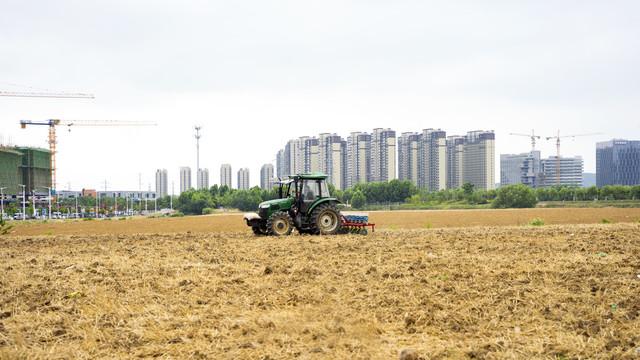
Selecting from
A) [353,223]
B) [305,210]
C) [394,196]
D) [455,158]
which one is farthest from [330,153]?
[305,210]

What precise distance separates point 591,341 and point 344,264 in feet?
18.4

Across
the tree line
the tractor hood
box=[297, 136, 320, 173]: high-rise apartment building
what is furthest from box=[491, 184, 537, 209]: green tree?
the tractor hood

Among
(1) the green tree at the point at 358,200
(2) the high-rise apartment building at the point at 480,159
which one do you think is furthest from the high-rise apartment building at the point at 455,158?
(1) the green tree at the point at 358,200

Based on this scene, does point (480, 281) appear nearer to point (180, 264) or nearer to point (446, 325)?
point (446, 325)

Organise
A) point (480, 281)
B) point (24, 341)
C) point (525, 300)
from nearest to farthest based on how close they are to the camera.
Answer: point (24, 341) < point (525, 300) < point (480, 281)

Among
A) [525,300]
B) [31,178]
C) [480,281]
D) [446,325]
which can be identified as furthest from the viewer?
[31,178]

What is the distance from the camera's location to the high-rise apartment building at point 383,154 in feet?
438

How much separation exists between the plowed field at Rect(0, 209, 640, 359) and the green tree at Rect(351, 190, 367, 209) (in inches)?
3602

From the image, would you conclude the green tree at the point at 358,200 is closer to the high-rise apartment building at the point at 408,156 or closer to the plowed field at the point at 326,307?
the high-rise apartment building at the point at 408,156

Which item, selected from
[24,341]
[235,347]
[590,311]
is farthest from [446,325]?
[24,341]

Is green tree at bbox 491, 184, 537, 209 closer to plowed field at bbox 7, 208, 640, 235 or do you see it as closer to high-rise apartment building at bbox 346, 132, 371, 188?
plowed field at bbox 7, 208, 640, 235

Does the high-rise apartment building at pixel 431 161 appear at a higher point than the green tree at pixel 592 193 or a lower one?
higher

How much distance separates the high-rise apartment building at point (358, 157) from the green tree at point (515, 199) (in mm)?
60307

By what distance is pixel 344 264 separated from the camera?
10.3 meters
